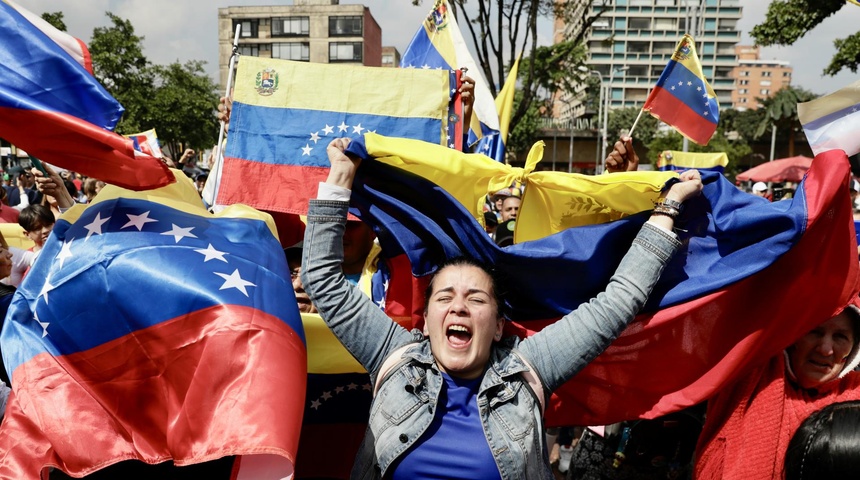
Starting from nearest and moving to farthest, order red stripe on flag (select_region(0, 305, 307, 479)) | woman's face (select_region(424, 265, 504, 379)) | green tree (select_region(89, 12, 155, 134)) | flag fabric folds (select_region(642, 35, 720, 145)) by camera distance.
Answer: red stripe on flag (select_region(0, 305, 307, 479)) → woman's face (select_region(424, 265, 504, 379)) → flag fabric folds (select_region(642, 35, 720, 145)) → green tree (select_region(89, 12, 155, 134))

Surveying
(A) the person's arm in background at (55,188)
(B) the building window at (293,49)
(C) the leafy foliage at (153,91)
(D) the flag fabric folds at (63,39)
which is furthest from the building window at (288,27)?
(D) the flag fabric folds at (63,39)

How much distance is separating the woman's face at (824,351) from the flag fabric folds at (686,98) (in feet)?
10.6

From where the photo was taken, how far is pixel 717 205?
2.53m

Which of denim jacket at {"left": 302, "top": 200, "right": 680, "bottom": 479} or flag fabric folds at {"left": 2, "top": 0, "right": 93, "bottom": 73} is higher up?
flag fabric folds at {"left": 2, "top": 0, "right": 93, "bottom": 73}

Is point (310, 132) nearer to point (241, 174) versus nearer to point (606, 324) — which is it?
point (241, 174)

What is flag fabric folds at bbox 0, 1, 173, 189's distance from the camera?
226cm

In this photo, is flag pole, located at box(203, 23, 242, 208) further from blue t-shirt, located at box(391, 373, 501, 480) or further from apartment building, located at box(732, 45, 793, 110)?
apartment building, located at box(732, 45, 793, 110)

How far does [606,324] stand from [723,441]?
2.27ft

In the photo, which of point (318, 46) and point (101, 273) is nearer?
point (101, 273)

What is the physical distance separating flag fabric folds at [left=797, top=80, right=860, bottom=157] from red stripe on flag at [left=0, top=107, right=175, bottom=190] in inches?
97.2

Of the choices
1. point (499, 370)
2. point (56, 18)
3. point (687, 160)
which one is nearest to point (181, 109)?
point (56, 18)

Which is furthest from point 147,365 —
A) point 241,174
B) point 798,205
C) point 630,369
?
point 798,205

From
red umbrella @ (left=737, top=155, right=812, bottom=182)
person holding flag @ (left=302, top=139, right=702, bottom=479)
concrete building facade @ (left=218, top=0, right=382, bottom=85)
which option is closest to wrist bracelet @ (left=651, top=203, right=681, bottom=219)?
person holding flag @ (left=302, top=139, right=702, bottom=479)

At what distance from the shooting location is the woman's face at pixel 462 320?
7.69ft
